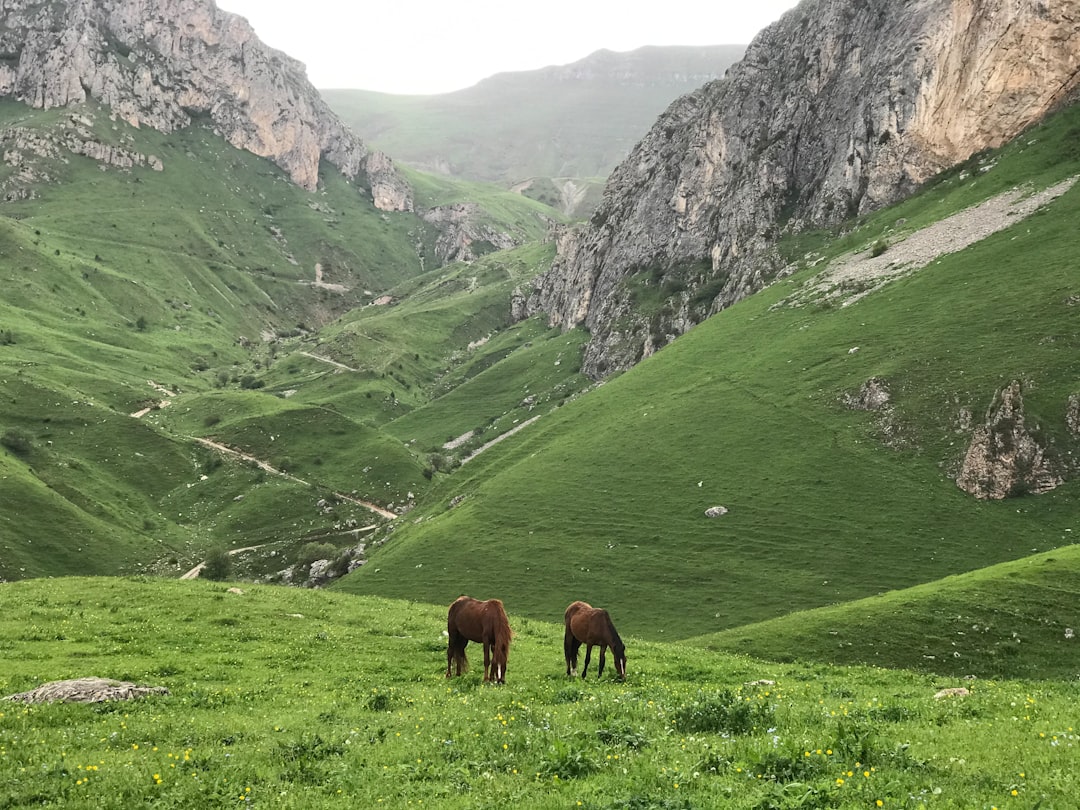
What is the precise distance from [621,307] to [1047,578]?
146461 millimetres

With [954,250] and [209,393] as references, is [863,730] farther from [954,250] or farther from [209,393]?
[209,393]

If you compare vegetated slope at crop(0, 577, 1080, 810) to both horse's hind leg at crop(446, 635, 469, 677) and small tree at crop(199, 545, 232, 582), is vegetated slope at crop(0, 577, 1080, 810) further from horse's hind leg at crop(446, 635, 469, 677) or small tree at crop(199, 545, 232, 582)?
small tree at crop(199, 545, 232, 582)

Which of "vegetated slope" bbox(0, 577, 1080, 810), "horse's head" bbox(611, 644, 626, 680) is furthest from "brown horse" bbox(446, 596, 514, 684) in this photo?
"horse's head" bbox(611, 644, 626, 680)

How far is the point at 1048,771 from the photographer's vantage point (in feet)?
36.8

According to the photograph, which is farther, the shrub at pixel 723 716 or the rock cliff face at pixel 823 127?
the rock cliff face at pixel 823 127

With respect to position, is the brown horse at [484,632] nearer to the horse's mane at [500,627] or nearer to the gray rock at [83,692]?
the horse's mane at [500,627]

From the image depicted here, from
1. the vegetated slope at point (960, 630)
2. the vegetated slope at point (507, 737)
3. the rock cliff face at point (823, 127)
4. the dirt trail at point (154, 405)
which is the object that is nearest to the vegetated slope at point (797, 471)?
the vegetated slope at point (960, 630)

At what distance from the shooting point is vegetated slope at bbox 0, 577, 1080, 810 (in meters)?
11.7

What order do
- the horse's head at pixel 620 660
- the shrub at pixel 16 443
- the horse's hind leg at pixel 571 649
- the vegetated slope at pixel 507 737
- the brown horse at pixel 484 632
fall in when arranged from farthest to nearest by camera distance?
the shrub at pixel 16 443, the horse's hind leg at pixel 571 649, the horse's head at pixel 620 660, the brown horse at pixel 484 632, the vegetated slope at pixel 507 737

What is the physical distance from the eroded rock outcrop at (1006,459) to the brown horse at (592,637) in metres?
56.4

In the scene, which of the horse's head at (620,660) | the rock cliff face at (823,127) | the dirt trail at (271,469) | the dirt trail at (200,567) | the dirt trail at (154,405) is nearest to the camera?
the horse's head at (620,660)

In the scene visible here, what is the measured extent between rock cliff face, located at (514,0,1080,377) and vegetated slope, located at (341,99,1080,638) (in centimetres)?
2026

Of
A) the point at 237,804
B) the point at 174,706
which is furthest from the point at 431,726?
the point at 174,706

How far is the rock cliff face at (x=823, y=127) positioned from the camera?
130 m
